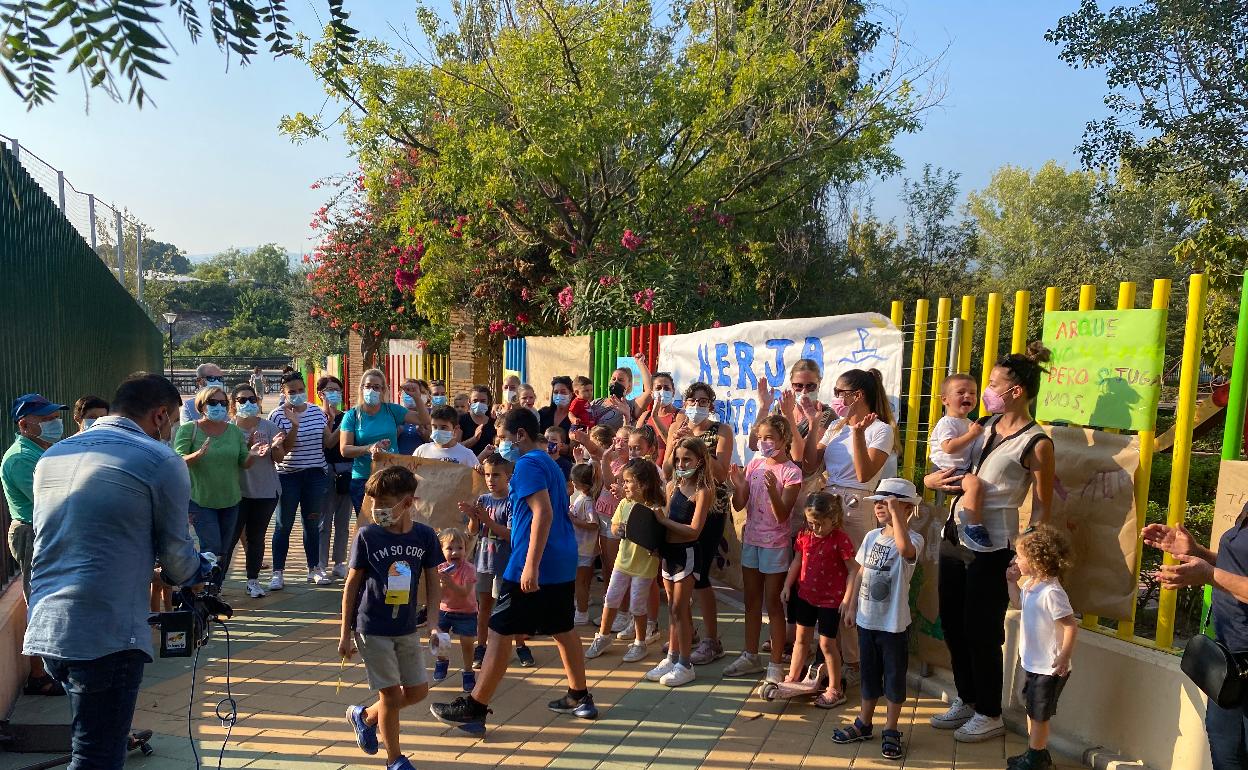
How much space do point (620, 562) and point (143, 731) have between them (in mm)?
2822

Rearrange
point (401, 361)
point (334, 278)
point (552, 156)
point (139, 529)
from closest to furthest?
point (139, 529), point (552, 156), point (401, 361), point (334, 278)

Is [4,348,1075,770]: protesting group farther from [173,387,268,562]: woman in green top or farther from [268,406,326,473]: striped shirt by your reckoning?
[268,406,326,473]: striped shirt

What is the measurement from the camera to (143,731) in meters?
4.67

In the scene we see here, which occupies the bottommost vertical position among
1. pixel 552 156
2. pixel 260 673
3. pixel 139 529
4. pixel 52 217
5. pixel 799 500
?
pixel 260 673

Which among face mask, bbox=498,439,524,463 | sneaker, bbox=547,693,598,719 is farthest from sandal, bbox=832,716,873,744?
face mask, bbox=498,439,524,463

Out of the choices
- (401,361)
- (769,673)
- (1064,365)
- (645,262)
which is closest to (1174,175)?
(645,262)

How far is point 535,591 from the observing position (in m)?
4.91

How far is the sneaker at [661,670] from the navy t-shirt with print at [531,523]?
1116 mm

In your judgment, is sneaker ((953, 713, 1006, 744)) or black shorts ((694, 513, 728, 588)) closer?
sneaker ((953, 713, 1006, 744))

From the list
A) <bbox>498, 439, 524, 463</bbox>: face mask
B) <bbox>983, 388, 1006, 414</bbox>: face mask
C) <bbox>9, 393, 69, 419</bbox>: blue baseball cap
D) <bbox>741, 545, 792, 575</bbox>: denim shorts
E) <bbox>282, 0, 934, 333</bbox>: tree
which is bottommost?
<bbox>741, 545, 792, 575</bbox>: denim shorts

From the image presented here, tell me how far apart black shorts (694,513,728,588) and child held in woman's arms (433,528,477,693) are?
1.46m

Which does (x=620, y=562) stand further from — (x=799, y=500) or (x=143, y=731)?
(x=143, y=731)

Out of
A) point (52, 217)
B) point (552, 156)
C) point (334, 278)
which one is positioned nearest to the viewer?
point (52, 217)

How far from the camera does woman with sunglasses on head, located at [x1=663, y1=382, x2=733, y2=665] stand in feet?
19.8
